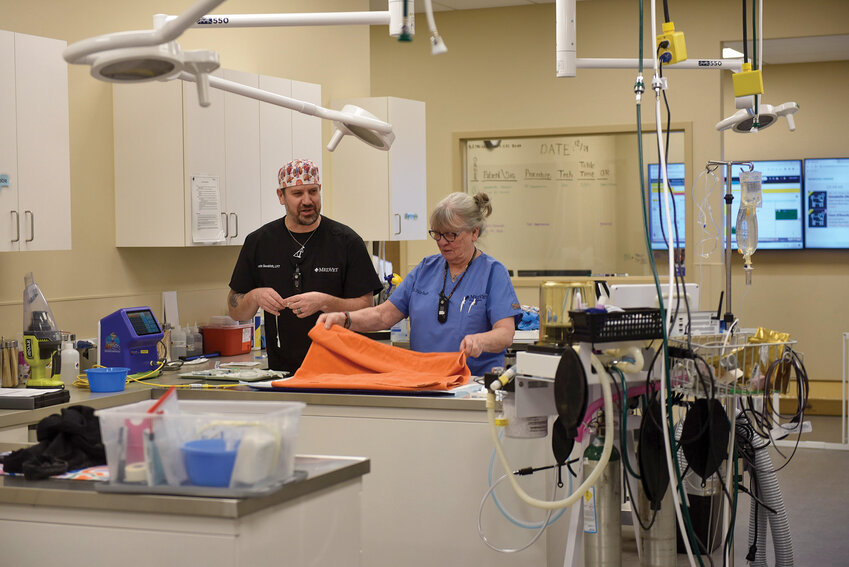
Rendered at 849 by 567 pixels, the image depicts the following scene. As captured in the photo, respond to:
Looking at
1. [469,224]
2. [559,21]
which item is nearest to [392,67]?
[469,224]

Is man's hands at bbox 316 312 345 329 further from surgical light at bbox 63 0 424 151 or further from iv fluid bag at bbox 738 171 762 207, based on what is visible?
iv fluid bag at bbox 738 171 762 207

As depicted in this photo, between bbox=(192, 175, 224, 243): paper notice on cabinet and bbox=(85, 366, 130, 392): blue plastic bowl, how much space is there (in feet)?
3.76

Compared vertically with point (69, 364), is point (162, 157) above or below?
above

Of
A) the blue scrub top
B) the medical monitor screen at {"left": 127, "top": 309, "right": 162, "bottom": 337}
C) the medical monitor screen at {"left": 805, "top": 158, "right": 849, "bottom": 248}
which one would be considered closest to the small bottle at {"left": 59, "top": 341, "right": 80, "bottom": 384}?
the medical monitor screen at {"left": 127, "top": 309, "right": 162, "bottom": 337}

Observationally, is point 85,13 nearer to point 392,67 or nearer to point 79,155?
point 79,155

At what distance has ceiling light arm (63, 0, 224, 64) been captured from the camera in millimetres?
2127

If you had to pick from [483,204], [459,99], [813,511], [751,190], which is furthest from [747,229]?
[459,99]

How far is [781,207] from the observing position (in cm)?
852

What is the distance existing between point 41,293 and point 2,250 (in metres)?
0.33

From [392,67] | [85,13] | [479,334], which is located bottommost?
[479,334]

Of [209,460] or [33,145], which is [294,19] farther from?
[209,460]

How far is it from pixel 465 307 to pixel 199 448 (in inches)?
80.8

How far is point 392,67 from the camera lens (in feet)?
26.8

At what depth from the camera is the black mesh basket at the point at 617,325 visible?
2.34 m
